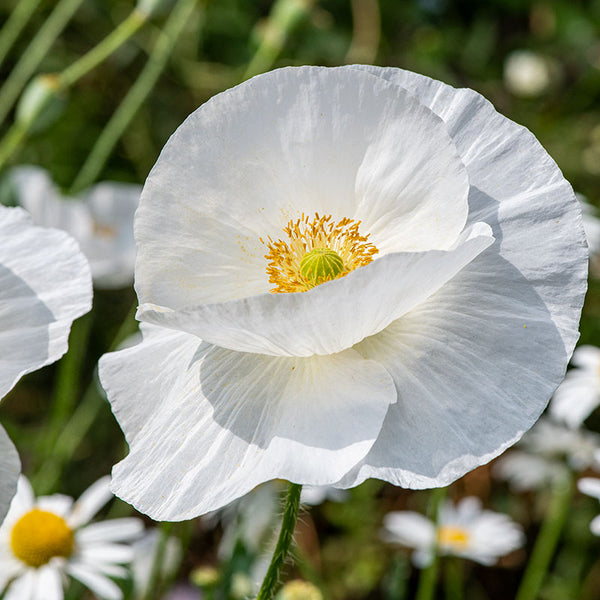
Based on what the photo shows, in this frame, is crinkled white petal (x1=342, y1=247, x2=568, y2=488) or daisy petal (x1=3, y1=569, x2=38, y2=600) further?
daisy petal (x1=3, y1=569, x2=38, y2=600)

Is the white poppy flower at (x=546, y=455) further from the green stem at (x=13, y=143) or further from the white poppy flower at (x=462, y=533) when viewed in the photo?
the green stem at (x=13, y=143)

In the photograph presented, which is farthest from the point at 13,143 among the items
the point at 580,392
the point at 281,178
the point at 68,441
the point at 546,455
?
the point at 546,455

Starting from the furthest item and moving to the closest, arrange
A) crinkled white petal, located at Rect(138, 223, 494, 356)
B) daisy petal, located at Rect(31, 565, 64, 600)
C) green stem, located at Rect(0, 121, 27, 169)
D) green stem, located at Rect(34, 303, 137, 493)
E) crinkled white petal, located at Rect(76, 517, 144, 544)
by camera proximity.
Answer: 1. green stem, located at Rect(34, 303, 137, 493)
2. green stem, located at Rect(0, 121, 27, 169)
3. crinkled white petal, located at Rect(76, 517, 144, 544)
4. daisy petal, located at Rect(31, 565, 64, 600)
5. crinkled white petal, located at Rect(138, 223, 494, 356)

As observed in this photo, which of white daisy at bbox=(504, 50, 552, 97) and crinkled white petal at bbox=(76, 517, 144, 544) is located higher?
crinkled white petal at bbox=(76, 517, 144, 544)

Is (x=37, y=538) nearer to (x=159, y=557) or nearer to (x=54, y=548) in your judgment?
(x=54, y=548)

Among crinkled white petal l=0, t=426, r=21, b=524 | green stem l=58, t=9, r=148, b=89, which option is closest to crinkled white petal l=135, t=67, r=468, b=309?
crinkled white petal l=0, t=426, r=21, b=524

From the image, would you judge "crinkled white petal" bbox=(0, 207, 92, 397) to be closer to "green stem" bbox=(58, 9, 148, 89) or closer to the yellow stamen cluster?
the yellow stamen cluster
